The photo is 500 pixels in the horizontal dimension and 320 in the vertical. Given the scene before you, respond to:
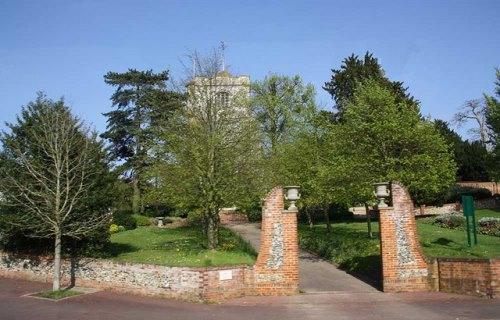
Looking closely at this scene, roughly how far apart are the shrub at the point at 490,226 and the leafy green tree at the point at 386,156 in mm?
4356

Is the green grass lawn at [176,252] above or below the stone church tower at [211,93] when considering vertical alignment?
below

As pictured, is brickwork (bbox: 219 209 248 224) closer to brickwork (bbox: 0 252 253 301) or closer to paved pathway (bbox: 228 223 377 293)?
Answer: paved pathway (bbox: 228 223 377 293)

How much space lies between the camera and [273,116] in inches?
1684

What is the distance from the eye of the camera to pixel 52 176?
57.9 feet

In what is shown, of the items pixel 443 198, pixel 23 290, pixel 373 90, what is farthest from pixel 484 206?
pixel 23 290

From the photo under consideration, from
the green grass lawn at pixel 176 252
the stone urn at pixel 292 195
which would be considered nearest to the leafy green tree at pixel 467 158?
the green grass lawn at pixel 176 252

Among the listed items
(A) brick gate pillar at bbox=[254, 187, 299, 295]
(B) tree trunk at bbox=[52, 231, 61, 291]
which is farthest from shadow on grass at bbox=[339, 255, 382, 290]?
(B) tree trunk at bbox=[52, 231, 61, 291]

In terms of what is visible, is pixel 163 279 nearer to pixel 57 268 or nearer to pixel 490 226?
pixel 57 268

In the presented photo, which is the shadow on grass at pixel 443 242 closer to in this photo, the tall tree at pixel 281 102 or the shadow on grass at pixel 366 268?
the shadow on grass at pixel 366 268

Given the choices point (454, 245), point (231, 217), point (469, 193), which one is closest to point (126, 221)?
point (231, 217)

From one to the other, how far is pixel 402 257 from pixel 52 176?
13.4 m

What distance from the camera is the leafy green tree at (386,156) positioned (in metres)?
20.3

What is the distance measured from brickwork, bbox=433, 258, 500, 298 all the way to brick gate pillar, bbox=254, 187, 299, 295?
15.4 ft

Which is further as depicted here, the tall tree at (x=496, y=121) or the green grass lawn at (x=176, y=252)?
the tall tree at (x=496, y=121)
